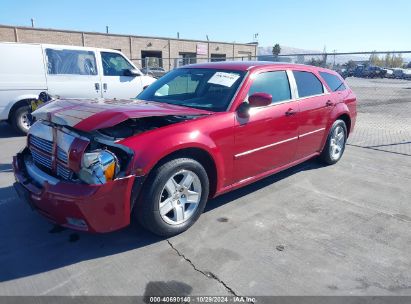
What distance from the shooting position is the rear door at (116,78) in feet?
27.9

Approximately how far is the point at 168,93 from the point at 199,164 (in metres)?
1.53

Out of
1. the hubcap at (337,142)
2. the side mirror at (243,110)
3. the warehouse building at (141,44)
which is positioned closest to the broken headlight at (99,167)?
the side mirror at (243,110)

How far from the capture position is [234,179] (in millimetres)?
3830

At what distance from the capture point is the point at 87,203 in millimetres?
2678

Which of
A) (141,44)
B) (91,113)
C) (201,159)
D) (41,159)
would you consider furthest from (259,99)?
(141,44)

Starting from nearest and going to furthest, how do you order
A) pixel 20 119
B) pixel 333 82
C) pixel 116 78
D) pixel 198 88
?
pixel 198 88
pixel 333 82
pixel 20 119
pixel 116 78

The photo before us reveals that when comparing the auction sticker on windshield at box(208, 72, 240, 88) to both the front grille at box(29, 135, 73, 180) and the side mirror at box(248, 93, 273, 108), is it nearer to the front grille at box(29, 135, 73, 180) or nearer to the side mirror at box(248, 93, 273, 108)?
the side mirror at box(248, 93, 273, 108)

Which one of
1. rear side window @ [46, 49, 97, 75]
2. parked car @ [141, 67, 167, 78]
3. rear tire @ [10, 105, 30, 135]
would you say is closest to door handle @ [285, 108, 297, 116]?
rear side window @ [46, 49, 97, 75]

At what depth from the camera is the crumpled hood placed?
2.84m

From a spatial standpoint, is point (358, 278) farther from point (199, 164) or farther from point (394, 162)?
point (394, 162)

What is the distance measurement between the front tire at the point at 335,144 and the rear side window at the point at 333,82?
57cm

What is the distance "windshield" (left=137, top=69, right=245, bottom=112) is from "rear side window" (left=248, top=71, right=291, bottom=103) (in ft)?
0.71

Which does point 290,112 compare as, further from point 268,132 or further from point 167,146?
point 167,146

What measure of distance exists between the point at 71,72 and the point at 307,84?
5.72 metres
